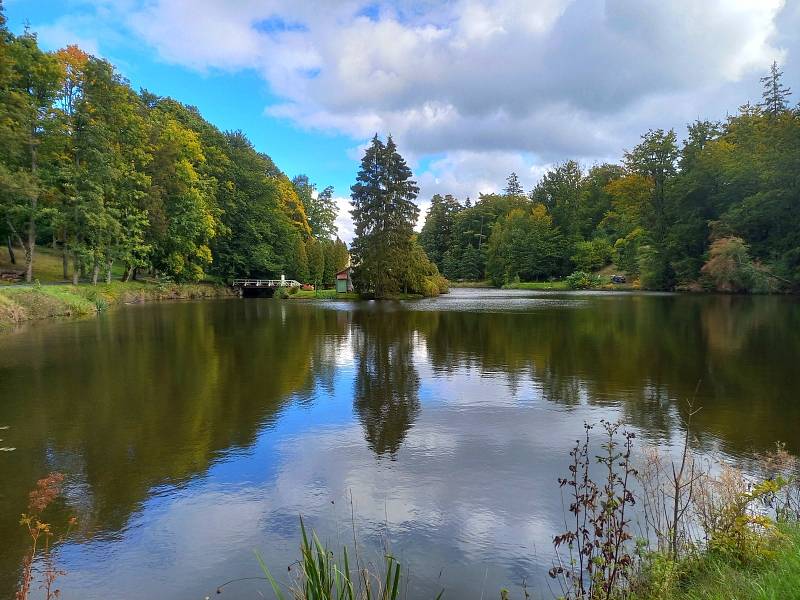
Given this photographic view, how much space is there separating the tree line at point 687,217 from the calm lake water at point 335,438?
3426 cm

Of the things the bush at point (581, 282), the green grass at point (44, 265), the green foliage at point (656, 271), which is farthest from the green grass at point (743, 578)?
the bush at point (581, 282)

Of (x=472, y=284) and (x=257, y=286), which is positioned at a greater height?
(x=472, y=284)

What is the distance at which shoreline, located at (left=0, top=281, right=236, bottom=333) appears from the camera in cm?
2245

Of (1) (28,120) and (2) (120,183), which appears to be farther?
(2) (120,183)

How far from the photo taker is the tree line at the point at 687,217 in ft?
146

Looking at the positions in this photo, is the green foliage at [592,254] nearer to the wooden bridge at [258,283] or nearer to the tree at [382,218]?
the tree at [382,218]

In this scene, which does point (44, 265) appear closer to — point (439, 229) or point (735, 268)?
point (735, 268)

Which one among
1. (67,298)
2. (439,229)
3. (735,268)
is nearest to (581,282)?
(735,268)

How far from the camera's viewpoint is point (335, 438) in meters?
7.80

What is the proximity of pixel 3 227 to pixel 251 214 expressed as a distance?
70.3 feet

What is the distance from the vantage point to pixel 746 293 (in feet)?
148

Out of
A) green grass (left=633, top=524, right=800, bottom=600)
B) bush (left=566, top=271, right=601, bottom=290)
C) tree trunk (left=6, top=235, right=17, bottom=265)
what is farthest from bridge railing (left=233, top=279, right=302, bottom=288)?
green grass (left=633, top=524, right=800, bottom=600)

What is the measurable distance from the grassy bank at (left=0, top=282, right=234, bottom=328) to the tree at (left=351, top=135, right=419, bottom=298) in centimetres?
1726

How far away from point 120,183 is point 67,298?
44.3ft
